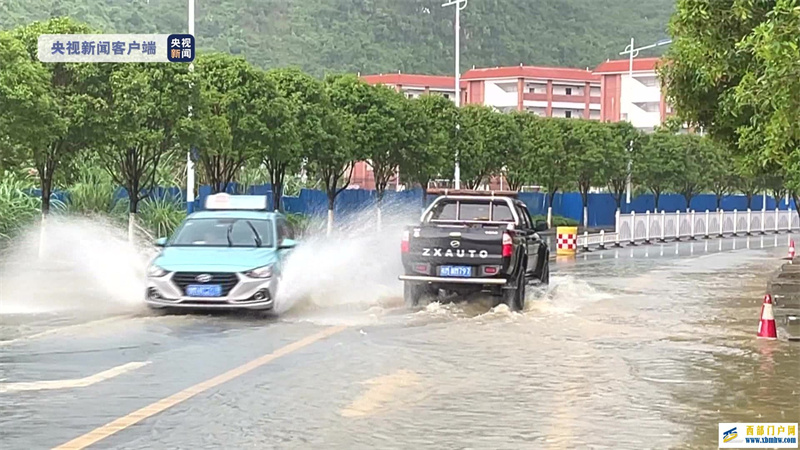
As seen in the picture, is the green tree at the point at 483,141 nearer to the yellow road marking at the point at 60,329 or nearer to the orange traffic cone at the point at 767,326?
the yellow road marking at the point at 60,329

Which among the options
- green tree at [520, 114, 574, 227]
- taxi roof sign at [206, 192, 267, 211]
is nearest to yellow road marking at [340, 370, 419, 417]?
taxi roof sign at [206, 192, 267, 211]

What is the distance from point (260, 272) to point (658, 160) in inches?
2004

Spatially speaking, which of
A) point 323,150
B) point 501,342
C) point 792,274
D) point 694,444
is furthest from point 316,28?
point 694,444

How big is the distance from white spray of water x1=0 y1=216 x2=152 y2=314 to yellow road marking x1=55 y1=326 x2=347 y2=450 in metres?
5.09

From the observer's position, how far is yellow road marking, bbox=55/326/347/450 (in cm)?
864

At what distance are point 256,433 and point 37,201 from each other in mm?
24496

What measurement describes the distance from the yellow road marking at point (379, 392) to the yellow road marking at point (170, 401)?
54.3 inches

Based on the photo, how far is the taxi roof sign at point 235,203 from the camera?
1948 centimetres

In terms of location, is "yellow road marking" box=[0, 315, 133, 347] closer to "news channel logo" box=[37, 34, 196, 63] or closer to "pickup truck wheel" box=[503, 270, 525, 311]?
"pickup truck wheel" box=[503, 270, 525, 311]

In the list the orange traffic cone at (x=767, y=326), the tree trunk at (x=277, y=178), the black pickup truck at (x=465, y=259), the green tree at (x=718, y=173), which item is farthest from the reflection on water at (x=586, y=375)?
the green tree at (x=718, y=173)

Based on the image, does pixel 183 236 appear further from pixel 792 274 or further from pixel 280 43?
pixel 280 43

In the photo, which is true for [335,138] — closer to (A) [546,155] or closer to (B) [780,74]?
(A) [546,155]

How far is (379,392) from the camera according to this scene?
10.9 metres

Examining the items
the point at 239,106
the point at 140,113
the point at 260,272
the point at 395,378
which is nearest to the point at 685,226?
the point at 239,106
